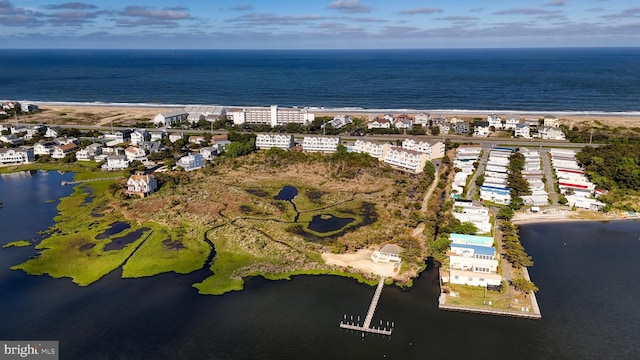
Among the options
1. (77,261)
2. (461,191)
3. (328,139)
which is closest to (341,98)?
(328,139)

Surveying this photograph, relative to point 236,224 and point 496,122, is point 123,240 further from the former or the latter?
point 496,122

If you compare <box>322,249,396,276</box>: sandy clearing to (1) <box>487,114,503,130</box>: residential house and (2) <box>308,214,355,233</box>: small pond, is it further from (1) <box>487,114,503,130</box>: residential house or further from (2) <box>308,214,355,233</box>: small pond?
(1) <box>487,114,503,130</box>: residential house

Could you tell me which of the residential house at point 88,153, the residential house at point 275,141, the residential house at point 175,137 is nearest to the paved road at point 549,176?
the residential house at point 275,141

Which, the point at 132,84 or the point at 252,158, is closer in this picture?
the point at 252,158

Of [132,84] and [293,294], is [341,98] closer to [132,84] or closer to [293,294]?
[132,84]

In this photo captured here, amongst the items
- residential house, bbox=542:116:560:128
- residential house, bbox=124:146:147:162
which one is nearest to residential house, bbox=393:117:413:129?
residential house, bbox=542:116:560:128

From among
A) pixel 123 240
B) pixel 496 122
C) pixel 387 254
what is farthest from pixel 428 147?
pixel 123 240

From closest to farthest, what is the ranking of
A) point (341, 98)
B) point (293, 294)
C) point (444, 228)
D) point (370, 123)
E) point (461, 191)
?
1. point (293, 294)
2. point (444, 228)
3. point (461, 191)
4. point (370, 123)
5. point (341, 98)
